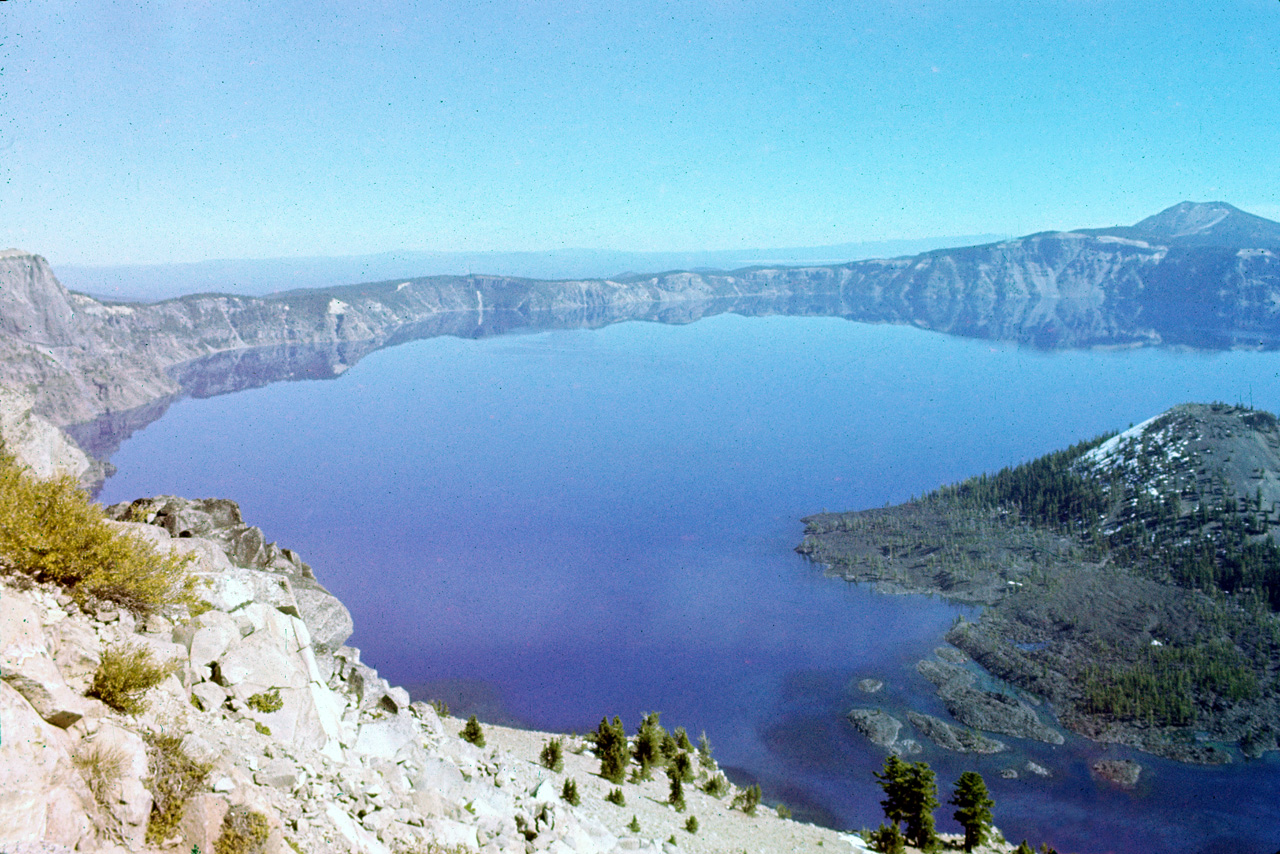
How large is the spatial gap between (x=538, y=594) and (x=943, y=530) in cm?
3943

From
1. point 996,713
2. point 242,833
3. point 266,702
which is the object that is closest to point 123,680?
point 242,833

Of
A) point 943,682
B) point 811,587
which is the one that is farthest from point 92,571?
point 811,587

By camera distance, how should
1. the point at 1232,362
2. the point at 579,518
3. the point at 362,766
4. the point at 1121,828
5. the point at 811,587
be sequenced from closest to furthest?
1. the point at 362,766
2. the point at 1121,828
3. the point at 811,587
4. the point at 579,518
5. the point at 1232,362

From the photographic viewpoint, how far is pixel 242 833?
7867 mm

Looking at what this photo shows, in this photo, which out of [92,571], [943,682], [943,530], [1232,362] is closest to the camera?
[92,571]

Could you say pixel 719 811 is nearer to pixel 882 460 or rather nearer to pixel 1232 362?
pixel 882 460

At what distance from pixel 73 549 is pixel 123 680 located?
213 cm

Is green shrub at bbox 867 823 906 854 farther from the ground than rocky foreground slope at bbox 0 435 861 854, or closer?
closer

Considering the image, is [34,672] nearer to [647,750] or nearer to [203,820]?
[203,820]

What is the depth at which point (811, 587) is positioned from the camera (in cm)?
6438

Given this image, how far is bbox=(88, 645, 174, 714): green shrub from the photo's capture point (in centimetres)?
831

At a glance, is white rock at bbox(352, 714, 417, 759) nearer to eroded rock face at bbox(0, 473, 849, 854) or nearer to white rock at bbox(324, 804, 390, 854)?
eroded rock face at bbox(0, 473, 849, 854)

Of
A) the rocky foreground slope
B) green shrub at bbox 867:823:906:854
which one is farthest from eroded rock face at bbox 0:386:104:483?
green shrub at bbox 867:823:906:854

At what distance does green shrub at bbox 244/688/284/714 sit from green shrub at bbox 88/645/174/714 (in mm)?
2536
